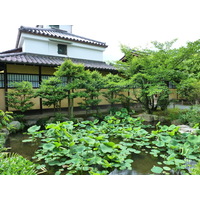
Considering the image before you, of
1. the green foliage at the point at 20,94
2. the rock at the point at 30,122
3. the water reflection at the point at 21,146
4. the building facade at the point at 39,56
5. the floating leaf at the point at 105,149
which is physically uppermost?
the building facade at the point at 39,56

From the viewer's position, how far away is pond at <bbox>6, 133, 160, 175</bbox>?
2.91 m

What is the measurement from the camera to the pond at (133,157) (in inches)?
115

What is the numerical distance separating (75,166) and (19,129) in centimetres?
372

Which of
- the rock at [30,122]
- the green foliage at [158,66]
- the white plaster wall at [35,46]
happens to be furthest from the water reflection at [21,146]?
the white plaster wall at [35,46]

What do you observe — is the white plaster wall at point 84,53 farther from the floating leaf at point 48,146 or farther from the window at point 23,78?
the floating leaf at point 48,146

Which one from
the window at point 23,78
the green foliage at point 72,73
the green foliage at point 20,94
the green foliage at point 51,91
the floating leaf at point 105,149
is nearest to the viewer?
the floating leaf at point 105,149

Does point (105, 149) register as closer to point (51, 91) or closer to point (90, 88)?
point (51, 91)

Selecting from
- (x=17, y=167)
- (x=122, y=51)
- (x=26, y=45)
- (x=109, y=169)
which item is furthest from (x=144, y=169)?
(x=26, y=45)

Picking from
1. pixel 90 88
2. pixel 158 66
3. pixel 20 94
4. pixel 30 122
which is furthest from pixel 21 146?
pixel 158 66

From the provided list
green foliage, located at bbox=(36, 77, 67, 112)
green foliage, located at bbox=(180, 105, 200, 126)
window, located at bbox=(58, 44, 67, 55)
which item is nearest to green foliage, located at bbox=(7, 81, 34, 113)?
green foliage, located at bbox=(36, 77, 67, 112)
